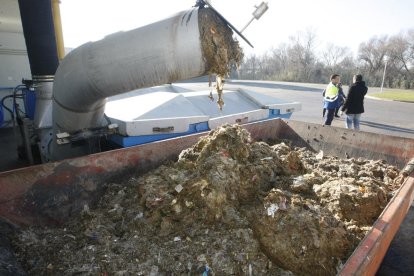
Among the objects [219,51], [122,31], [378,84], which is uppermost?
[122,31]

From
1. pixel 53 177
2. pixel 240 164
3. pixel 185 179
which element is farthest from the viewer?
pixel 240 164

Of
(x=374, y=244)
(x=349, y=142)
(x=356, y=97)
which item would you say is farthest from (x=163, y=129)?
(x=356, y=97)

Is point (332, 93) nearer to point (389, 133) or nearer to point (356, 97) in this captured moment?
point (356, 97)

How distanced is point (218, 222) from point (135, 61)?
4.21 feet

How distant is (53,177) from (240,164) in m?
1.44

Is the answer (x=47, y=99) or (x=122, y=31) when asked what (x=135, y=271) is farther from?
(x=47, y=99)

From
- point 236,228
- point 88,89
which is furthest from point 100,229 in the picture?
point 88,89

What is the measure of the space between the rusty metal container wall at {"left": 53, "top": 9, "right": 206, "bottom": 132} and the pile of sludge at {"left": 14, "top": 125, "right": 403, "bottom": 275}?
77 centimetres

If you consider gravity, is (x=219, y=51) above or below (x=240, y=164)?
above

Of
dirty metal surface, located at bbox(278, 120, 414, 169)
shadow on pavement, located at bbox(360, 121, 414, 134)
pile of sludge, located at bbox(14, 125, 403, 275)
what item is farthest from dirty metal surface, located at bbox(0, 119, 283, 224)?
shadow on pavement, located at bbox(360, 121, 414, 134)

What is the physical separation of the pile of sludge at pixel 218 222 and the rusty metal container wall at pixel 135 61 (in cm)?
77

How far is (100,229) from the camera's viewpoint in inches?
78.4

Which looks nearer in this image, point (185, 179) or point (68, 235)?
point (68, 235)

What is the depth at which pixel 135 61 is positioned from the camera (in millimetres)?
2084
